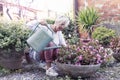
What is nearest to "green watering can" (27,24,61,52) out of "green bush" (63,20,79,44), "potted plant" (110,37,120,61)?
"potted plant" (110,37,120,61)

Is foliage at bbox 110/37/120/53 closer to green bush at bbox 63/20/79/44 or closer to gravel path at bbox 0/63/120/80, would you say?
gravel path at bbox 0/63/120/80

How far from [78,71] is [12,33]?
1.30 m

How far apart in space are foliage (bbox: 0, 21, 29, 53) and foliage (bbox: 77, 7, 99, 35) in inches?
114

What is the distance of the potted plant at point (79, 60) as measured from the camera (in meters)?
4.56

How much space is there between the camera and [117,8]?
8.60m

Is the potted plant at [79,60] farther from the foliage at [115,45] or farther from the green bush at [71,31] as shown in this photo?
the green bush at [71,31]

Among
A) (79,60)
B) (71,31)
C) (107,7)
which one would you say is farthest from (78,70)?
(107,7)

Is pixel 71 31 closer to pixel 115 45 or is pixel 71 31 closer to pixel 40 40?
pixel 115 45

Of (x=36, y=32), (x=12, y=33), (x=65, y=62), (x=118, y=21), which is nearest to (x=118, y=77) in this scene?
(x=65, y=62)

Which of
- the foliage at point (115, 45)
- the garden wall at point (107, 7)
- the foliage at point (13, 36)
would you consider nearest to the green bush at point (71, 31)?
the garden wall at point (107, 7)

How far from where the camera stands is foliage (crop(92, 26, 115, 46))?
22.7 ft

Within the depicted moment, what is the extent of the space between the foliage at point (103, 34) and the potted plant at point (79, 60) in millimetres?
1992

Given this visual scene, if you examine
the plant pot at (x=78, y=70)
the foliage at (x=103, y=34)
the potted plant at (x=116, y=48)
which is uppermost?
the foliage at (x=103, y=34)

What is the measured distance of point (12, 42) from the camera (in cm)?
503
